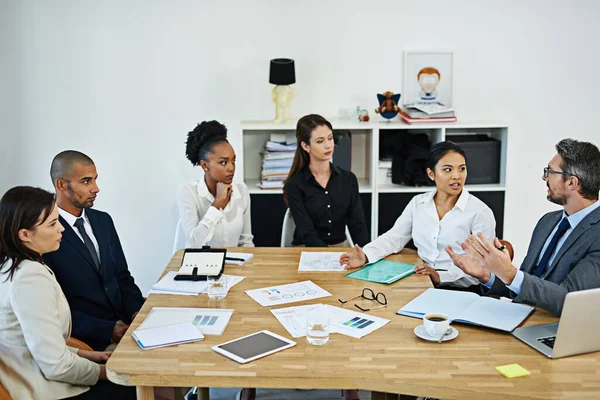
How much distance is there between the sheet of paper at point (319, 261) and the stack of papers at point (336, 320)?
0.51 meters

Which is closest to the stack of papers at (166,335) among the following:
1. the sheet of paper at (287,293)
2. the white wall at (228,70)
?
the sheet of paper at (287,293)

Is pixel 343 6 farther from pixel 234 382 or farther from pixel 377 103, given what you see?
pixel 234 382

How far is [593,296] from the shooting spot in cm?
222

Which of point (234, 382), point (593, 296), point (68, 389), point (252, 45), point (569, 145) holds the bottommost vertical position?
point (68, 389)

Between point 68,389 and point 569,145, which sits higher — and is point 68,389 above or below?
below

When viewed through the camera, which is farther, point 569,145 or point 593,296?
point 569,145

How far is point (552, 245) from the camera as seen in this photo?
288 cm

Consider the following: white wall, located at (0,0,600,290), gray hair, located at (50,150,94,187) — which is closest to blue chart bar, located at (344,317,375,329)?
gray hair, located at (50,150,94,187)

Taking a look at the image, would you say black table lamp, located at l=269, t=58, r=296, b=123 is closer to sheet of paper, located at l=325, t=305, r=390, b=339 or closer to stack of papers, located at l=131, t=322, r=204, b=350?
sheet of paper, located at l=325, t=305, r=390, b=339

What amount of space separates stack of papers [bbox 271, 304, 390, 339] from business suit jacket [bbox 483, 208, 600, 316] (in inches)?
22.1

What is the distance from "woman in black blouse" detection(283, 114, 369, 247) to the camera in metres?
4.14

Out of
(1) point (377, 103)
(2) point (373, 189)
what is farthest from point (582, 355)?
(1) point (377, 103)

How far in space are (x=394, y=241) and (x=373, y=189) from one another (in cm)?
130

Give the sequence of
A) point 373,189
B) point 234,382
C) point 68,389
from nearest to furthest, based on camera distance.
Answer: point 234,382 → point 68,389 → point 373,189
